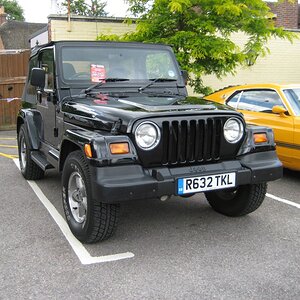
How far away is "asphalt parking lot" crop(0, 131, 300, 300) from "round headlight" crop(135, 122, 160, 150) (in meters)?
0.96

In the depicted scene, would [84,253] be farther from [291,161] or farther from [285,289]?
[291,161]

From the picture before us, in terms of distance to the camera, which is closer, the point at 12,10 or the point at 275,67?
the point at 275,67

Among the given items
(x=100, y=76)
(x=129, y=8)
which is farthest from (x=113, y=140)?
(x=129, y=8)

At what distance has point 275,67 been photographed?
16.2m

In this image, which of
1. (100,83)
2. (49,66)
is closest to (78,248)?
(100,83)

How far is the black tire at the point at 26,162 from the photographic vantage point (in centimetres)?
580

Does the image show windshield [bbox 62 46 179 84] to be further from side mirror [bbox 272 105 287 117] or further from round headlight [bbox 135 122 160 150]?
side mirror [bbox 272 105 287 117]

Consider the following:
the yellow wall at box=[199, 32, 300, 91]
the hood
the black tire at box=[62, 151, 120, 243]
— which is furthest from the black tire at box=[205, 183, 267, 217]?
the yellow wall at box=[199, 32, 300, 91]

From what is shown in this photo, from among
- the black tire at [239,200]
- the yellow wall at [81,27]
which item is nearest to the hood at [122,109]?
the black tire at [239,200]

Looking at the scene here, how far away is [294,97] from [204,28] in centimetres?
409

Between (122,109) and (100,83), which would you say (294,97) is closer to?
(100,83)

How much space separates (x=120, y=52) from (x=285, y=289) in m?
3.24

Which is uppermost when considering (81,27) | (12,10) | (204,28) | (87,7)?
(12,10)

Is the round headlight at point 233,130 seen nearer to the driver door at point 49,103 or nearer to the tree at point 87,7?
the driver door at point 49,103
